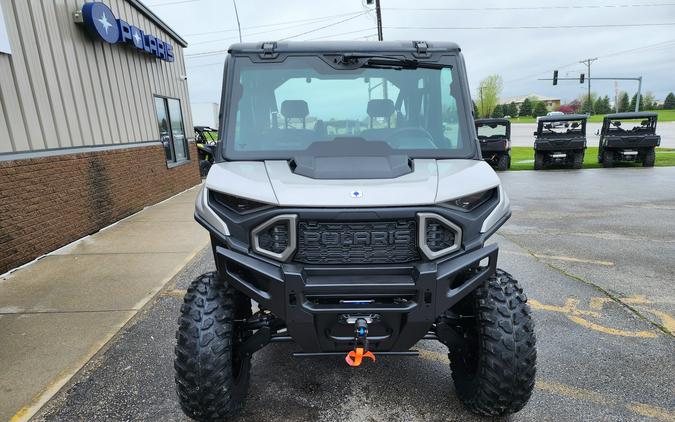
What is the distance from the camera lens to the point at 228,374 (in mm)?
2412

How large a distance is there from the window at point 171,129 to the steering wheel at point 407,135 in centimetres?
905

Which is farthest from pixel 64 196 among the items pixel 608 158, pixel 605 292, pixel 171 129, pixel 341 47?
pixel 608 158

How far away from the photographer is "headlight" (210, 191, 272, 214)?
2242 millimetres

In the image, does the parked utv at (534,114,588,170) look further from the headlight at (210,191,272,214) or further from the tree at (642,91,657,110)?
the tree at (642,91,657,110)

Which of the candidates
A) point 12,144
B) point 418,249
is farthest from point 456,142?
point 12,144

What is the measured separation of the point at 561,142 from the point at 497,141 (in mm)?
2655

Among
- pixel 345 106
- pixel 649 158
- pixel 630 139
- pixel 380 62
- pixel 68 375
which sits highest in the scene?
pixel 380 62

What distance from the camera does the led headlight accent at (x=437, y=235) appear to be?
2.16 meters

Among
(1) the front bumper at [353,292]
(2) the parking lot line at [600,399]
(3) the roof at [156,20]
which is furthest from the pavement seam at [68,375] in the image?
(3) the roof at [156,20]

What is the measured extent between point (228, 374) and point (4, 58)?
5.50 meters

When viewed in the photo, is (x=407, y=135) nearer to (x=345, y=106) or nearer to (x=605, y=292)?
(x=345, y=106)

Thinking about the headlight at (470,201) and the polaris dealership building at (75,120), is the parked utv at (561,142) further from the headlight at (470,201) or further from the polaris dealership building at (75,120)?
the headlight at (470,201)

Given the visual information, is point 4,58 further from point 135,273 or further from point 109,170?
point 135,273

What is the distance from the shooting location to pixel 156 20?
1060 centimetres
